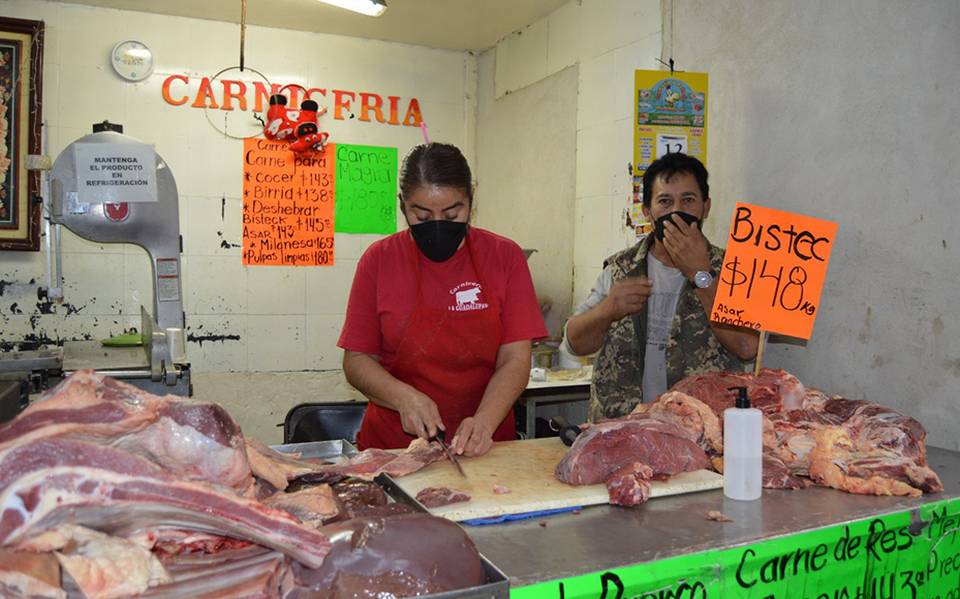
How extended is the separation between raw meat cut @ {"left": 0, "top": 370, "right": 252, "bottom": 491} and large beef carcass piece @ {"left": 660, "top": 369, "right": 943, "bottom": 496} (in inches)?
56.8

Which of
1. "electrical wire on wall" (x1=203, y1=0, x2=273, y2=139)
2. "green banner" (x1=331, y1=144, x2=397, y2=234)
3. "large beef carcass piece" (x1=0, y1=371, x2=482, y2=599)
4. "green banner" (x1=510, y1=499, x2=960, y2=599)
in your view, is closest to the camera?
"large beef carcass piece" (x1=0, y1=371, x2=482, y2=599)

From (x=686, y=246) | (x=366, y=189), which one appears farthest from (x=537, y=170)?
(x=686, y=246)

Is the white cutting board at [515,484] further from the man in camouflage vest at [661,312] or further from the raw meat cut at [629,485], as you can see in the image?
the man in camouflage vest at [661,312]

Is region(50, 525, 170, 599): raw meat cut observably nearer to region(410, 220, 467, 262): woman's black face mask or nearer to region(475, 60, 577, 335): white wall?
region(410, 220, 467, 262): woman's black face mask

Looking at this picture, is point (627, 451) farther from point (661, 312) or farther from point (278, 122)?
point (278, 122)

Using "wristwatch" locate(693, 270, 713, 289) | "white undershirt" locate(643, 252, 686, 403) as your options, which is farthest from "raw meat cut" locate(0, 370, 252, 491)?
"white undershirt" locate(643, 252, 686, 403)

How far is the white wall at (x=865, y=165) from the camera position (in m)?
2.76

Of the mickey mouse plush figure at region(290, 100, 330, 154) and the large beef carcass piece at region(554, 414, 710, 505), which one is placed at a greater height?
the mickey mouse plush figure at region(290, 100, 330, 154)

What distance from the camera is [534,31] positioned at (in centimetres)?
579

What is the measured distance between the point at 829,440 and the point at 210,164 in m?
5.03

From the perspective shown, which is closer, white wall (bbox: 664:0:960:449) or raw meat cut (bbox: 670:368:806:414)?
raw meat cut (bbox: 670:368:806:414)

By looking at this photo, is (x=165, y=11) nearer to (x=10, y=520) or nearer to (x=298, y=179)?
(x=298, y=179)

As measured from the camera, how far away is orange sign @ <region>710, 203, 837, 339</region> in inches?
91.0

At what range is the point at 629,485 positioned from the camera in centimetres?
188
